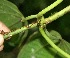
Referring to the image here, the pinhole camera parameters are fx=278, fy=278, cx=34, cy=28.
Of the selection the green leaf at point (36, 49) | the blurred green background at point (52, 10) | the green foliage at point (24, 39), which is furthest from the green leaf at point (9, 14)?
the blurred green background at point (52, 10)

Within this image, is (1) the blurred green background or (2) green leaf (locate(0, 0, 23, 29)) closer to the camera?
(2) green leaf (locate(0, 0, 23, 29))

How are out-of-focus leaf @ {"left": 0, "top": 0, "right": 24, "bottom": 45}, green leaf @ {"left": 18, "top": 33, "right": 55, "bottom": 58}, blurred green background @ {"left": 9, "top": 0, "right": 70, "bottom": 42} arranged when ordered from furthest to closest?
blurred green background @ {"left": 9, "top": 0, "right": 70, "bottom": 42}
out-of-focus leaf @ {"left": 0, "top": 0, "right": 24, "bottom": 45}
green leaf @ {"left": 18, "top": 33, "right": 55, "bottom": 58}

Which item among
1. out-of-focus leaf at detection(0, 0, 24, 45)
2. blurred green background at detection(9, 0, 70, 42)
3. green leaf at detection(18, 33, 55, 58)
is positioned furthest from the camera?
blurred green background at detection(9, 0, 70, 42)

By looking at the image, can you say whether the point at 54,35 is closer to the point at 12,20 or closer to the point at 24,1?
the point at 12,20

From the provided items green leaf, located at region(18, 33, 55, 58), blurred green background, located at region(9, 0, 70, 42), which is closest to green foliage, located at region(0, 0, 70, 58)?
green leaf, located at region(18, 33, 55, 58)

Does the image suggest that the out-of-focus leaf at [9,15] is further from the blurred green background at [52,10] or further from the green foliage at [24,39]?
the blurred green background at [52,10]

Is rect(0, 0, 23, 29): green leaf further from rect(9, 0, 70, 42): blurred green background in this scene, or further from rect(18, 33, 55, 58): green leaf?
rect(9, 0, 70, 42): blurred green background

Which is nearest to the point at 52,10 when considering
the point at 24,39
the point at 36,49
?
the point at 24,39
